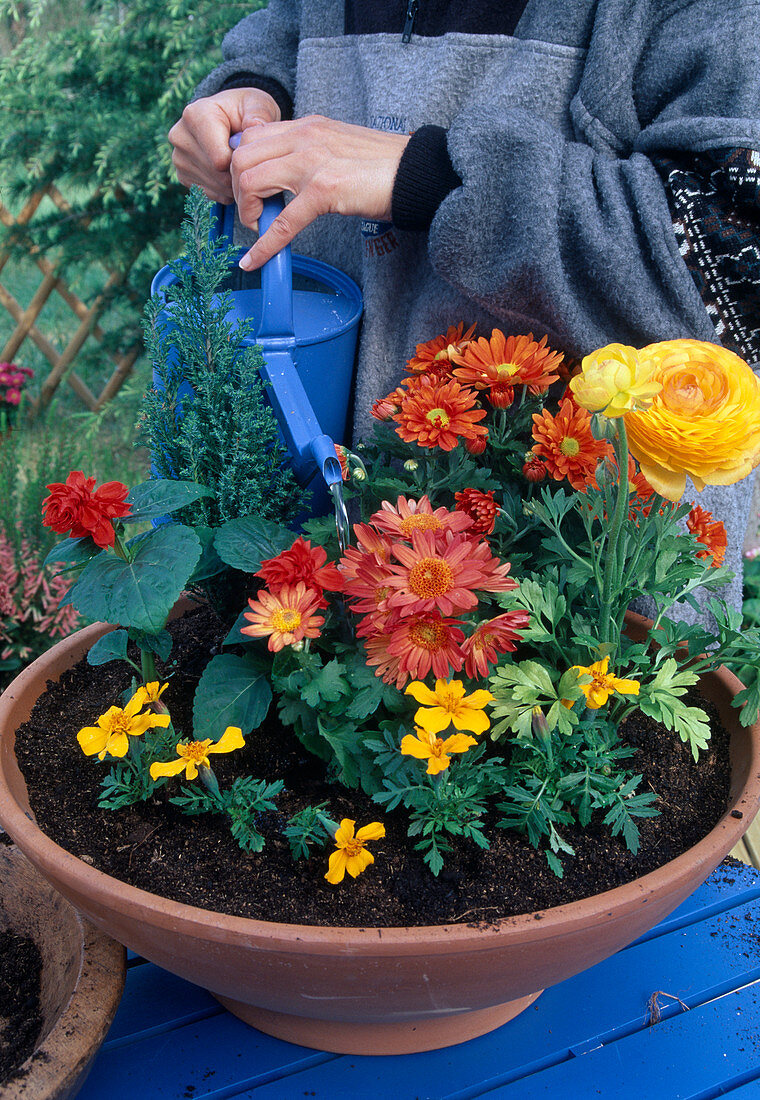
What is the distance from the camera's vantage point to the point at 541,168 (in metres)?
0.81

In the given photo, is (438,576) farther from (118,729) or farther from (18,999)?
(18,999)

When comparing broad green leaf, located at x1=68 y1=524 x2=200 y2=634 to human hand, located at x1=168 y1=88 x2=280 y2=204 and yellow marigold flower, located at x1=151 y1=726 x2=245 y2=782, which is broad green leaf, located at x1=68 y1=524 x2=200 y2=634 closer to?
yellow marigold flower, located at x1=151 y1=726 x2=245 y2=782

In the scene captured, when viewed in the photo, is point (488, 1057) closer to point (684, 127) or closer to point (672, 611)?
point (672, 611)

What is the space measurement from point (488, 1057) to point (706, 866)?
26cm

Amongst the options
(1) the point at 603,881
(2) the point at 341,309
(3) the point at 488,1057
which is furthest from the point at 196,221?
(3) the point at 488,1057

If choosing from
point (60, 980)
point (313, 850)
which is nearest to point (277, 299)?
point (313, 850)

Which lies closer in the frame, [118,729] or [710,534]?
[118,729]

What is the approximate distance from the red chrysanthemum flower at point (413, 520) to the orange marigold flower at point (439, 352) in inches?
8.8

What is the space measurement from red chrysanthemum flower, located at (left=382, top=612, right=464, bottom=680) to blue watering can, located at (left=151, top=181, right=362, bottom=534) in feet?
0.51

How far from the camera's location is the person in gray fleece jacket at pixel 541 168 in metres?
0.81

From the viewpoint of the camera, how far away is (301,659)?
65 centimetres

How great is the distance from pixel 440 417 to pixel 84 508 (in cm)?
30

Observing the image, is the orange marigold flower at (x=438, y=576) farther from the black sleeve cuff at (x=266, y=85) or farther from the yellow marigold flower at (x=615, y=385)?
the black sleeve cuff at (x=266, y=85)

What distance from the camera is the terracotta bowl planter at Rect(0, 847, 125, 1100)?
1.86ft
